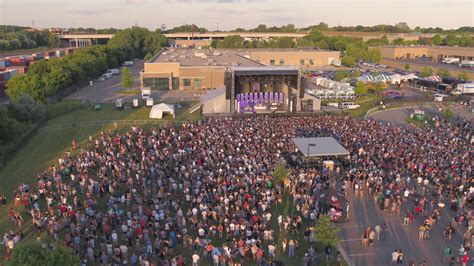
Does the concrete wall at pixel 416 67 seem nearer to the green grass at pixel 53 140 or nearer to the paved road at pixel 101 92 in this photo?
the green grass at pixel 53 140

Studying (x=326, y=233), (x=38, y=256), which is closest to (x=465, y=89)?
(x=326, y=233)

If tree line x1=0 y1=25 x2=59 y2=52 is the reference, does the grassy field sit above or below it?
below

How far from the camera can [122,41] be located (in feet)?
311

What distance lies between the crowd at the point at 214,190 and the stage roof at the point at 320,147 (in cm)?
65

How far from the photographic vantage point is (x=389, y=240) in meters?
14.6

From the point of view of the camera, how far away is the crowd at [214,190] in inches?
536

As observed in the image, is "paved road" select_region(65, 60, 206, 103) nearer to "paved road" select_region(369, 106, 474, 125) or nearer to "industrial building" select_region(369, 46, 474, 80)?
"paved road" select_region(369, 106, 474, 125)

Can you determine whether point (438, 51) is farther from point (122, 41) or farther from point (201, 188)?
point (201, 188)

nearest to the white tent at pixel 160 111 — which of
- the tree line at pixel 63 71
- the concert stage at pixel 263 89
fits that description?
the concert stage at pixel 263 89

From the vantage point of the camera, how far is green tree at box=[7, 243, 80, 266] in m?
9.13

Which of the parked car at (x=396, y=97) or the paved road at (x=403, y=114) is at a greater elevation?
the parked car at (x=396, y=97)

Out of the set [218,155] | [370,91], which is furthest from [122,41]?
[218,155]

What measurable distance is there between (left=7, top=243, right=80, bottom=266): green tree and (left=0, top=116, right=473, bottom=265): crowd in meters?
2.93

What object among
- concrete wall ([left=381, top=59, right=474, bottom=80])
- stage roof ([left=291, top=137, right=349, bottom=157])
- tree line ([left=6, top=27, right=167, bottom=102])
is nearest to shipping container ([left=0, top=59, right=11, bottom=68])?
tree line ([left=6, top=27, right=167, bottom=102])
